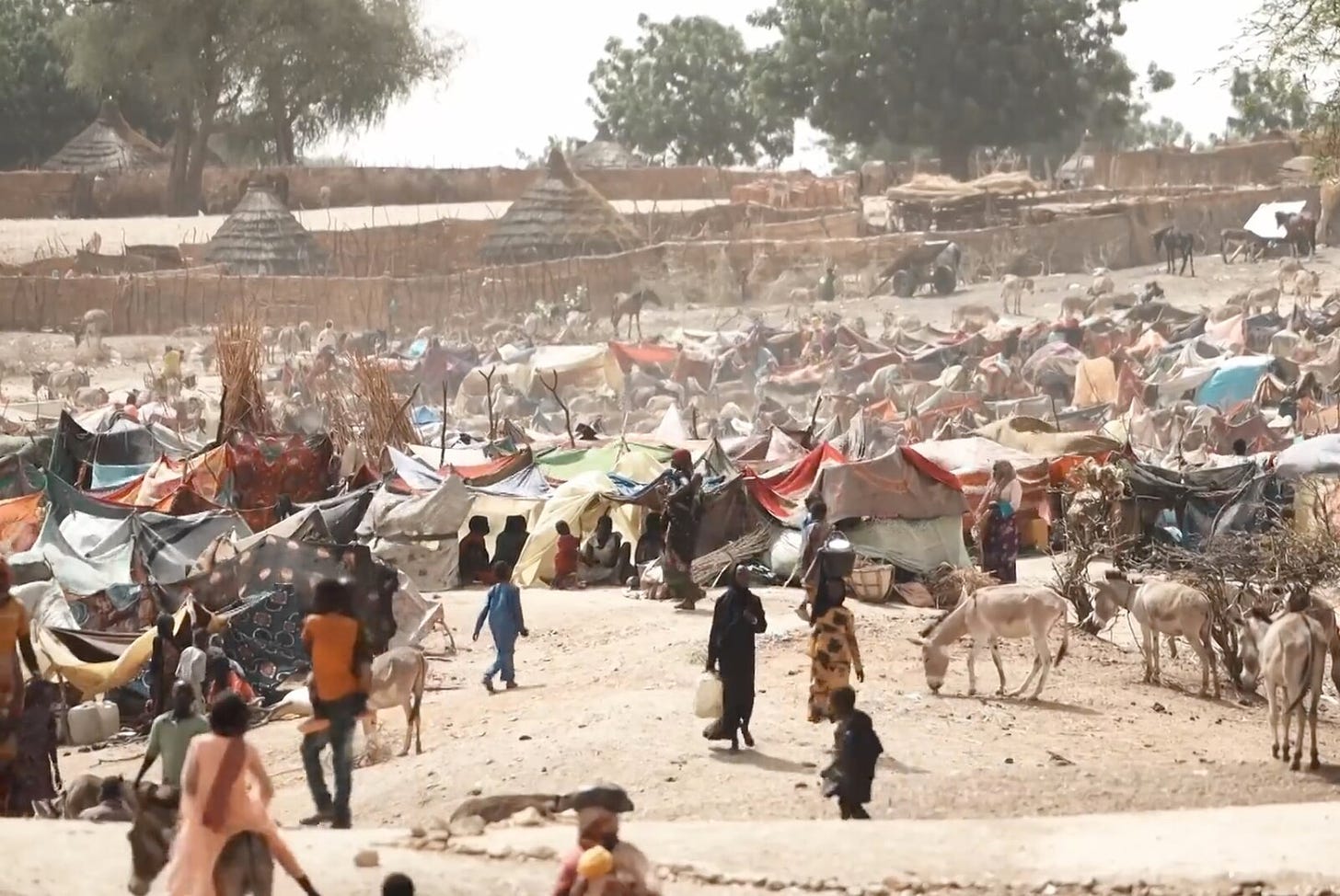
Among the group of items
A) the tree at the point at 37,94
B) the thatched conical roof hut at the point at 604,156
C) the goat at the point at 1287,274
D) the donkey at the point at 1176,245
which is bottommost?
the goat at the point at 1287,274

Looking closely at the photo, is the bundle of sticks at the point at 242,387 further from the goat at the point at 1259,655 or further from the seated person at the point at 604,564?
the goat at the point at 1259,655

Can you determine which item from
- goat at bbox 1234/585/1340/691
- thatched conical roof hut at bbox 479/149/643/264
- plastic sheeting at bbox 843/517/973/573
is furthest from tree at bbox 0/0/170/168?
goat at bbox 1234/585/1340/691

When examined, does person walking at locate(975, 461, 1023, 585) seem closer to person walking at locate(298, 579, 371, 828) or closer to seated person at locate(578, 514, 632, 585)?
seated person at locate(578, 514, 632, 585)

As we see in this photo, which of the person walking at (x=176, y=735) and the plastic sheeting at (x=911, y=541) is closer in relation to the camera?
the person walking at (x=176, y=735)

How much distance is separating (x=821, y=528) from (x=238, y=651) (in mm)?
3705

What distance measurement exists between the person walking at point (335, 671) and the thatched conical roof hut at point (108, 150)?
45.2 meters

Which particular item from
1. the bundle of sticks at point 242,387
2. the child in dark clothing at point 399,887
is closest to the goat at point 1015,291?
the bundle of sticks at point 242,387

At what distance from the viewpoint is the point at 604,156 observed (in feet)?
201

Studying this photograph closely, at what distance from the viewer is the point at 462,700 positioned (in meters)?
12.6

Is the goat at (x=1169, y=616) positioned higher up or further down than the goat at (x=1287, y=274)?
further down

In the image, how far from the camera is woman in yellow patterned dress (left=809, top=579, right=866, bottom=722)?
1025cm

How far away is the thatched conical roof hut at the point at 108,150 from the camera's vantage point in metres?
51.9

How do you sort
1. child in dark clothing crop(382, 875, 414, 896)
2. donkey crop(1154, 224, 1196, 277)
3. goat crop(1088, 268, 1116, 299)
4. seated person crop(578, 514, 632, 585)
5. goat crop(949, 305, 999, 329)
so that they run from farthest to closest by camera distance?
donkey crop(1154, 224, 1196, 277) → goat crop(1088, 268, 1116, 299) → goat crop(949, 305, 999, 329) → seated person crop(578, 514, 632, 585) → child in dark clothing crop(382, 875, 414, 896)

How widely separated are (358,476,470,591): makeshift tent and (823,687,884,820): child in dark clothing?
838 cm
